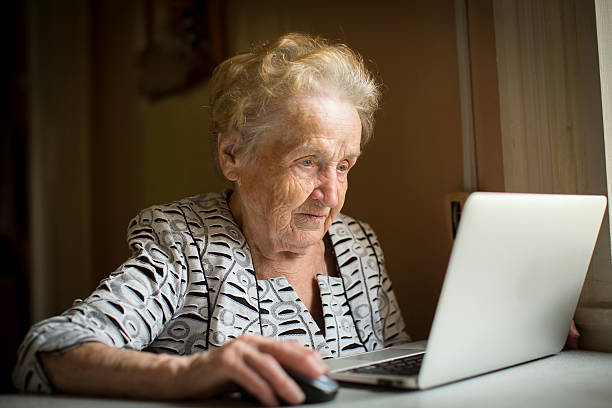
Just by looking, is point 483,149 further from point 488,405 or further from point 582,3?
point 488,405

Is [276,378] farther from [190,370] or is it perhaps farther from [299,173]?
[299,173]

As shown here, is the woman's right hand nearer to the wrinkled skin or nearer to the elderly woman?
the elderly woman

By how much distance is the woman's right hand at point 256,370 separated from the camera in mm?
758

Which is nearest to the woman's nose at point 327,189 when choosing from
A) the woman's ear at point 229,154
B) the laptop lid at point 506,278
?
the woman's ear at point 229,154

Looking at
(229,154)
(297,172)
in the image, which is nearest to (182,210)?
(229,154)

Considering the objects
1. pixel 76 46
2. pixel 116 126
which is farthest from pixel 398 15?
pixel 76 46

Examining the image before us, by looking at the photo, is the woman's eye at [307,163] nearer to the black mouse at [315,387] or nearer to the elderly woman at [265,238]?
the elderly woman at [265,238]

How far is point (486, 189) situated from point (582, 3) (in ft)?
1.46

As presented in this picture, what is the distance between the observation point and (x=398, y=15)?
1676 mm

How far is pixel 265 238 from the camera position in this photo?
129cm

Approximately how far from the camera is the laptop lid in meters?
0.81

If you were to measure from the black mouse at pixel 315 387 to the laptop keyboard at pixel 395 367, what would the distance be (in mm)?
142

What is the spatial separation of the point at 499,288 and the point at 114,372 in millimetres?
538

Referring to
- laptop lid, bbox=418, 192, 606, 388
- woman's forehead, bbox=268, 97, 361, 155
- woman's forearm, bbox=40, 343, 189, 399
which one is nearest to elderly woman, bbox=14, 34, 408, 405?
woman's forehead, bbox=268, 97, 361, 155
